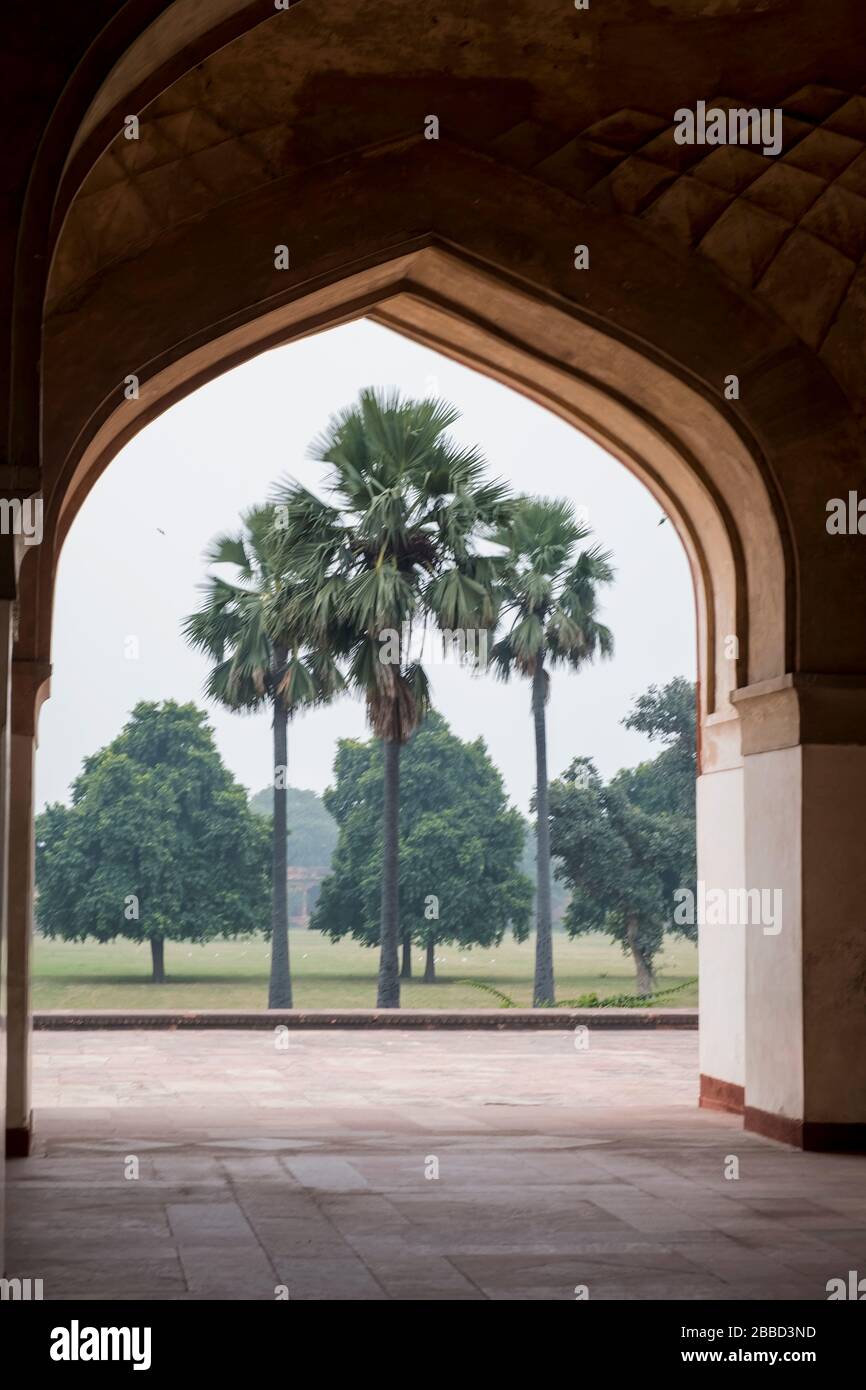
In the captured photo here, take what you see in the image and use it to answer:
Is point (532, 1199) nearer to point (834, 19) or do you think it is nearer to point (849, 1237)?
point (849, 1237)

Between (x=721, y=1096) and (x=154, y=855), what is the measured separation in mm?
27062

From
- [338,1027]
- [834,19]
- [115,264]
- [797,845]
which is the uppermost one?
[834,19]

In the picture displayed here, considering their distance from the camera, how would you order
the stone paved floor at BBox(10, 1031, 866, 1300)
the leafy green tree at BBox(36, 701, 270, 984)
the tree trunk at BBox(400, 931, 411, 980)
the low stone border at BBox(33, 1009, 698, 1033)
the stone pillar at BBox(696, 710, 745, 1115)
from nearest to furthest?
the stone paved floor at BBox(10, 1031, 866, 1300), the stone pillar at BBox(696, 710, 745, 1115), the low stone border at BBox(33, 1009, 698, 1033), the tree trunk at BBox(400, 931, 411, 980), the leafy green tree at BBox(36, 701, 270, 984)

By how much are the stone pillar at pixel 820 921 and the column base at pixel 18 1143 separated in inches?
146

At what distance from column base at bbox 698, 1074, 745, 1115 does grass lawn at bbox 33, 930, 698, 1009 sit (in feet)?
56.9

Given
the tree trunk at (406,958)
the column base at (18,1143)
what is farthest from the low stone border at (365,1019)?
the tree trunk at (406,958)

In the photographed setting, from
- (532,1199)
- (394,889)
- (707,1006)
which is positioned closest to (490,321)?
(707,1006)

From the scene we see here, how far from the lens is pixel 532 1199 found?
6.52 m

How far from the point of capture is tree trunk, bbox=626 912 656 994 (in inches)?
1284

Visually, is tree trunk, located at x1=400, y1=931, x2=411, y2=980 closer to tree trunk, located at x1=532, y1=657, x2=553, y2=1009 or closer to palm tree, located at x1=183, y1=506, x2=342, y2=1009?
tree trunk, located at x1=532, y1=657, x2=553, y2=1009

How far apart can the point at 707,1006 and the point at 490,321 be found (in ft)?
13.8

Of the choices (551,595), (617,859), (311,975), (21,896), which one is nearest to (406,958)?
(617,859)

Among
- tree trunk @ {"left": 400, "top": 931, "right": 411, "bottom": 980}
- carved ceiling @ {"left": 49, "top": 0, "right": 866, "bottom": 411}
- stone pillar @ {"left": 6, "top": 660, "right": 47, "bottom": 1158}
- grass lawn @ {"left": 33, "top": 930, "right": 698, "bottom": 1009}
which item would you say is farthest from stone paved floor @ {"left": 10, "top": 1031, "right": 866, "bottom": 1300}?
A: tree trunk @ {"left": 400, "top": 931, "right": 411, "bottom": 980}

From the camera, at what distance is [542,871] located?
27.0 metres
